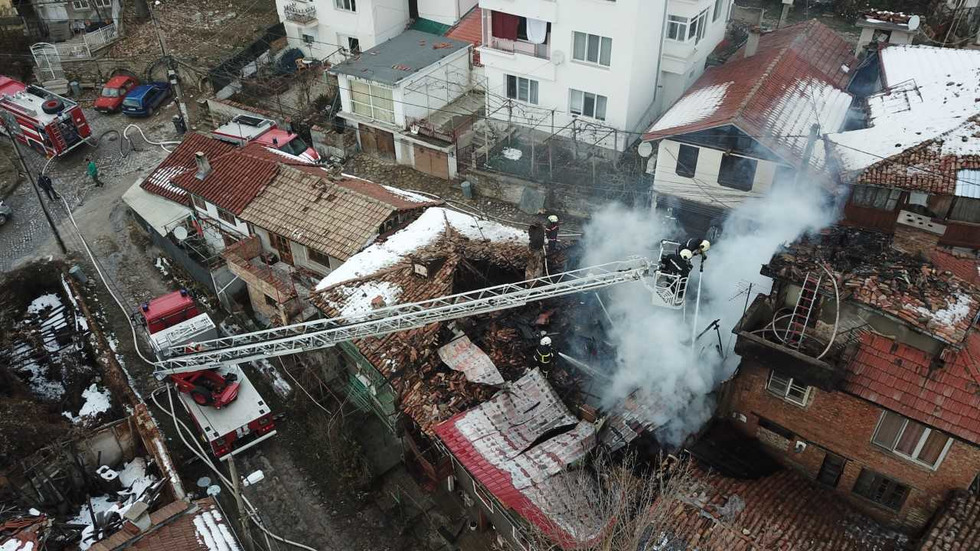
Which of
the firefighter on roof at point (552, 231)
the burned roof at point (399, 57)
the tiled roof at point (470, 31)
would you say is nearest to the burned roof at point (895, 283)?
the firefighter on roof at point (552, 231)

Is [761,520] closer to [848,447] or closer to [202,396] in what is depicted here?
[848,447]

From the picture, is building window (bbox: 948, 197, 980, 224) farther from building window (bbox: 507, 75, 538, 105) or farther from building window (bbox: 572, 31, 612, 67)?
building window (bbox: 507, 75, 538, 105)

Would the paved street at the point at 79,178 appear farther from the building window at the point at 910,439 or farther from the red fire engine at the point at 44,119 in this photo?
the building window at the point at 910,439

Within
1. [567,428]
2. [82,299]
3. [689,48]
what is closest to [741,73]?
[689,48]

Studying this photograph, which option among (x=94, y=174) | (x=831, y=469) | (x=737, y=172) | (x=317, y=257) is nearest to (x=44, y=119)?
(x=94, y=174)

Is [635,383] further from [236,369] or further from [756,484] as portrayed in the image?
[236,369]

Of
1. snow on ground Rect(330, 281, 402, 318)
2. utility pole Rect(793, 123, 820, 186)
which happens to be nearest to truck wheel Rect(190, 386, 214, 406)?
snow on ground Rect(330, 281, 402, 318)
